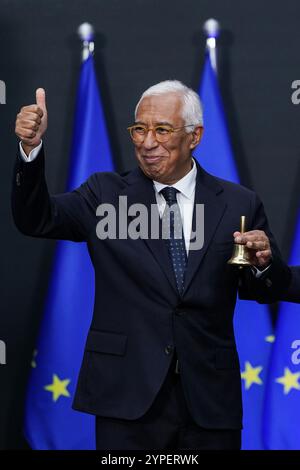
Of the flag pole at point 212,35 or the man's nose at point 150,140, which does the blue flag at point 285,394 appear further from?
the man's nose at point 150,140

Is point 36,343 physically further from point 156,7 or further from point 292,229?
point 156,7

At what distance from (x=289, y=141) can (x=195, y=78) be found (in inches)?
20.4

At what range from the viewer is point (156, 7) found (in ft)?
13.3

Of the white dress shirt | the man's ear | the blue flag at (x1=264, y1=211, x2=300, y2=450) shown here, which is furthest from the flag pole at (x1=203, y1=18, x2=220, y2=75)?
the white dress shirt

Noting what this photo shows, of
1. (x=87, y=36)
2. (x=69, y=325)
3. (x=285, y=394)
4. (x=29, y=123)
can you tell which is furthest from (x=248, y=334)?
(x=29, y=123)

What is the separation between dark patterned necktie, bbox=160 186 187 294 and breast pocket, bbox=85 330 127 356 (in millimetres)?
242

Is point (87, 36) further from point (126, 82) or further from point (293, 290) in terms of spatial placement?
point (293, 290)

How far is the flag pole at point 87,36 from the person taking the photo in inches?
160

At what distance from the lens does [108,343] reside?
9.11 ft

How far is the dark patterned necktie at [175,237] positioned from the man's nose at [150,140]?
0.60 feet

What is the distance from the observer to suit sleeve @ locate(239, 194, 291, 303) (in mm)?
2867

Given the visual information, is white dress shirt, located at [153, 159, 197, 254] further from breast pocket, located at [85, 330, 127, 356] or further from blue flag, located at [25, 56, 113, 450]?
blue flag, located at [25, 56, 113, 450]

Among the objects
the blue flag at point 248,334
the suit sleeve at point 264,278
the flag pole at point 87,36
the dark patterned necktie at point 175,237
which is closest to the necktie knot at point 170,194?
the dark patterned necktie at point 175,237
